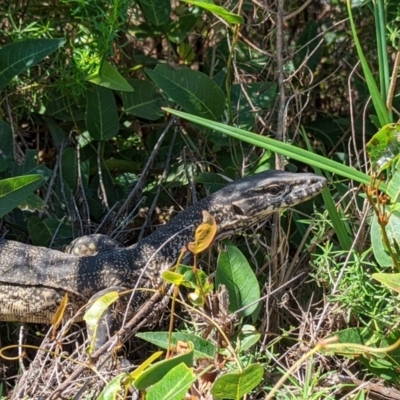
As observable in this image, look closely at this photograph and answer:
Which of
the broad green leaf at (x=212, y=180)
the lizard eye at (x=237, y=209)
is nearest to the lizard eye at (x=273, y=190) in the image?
the lizard eye at (x=237, y=209)

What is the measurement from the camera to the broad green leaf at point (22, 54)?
3.81 m

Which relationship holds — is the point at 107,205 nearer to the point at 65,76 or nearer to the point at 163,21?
the point at 65,76

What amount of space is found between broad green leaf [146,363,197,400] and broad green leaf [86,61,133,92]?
1742mm

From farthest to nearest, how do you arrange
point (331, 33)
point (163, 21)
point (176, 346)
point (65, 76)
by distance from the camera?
point (331, 33) → point (163, 21) → point (65, 76) → point (176, 346)

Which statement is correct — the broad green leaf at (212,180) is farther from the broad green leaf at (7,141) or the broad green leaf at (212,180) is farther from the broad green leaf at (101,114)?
the broad green leaf at (7,141)

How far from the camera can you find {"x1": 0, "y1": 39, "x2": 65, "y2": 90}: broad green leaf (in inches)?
150

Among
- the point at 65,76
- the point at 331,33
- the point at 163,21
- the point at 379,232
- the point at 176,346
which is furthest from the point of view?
the point at 331,33

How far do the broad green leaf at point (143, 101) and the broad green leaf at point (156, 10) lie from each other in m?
0.31

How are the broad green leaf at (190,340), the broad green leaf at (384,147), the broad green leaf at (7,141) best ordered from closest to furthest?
1. the broad green leaf at (384,147)
2. the broad green leaf at (190,340)
3. the broad green leaf at (7,141)

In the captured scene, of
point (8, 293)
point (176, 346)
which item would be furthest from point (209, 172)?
point (176, 346)

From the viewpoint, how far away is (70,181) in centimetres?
426

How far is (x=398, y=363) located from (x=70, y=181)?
188 cm

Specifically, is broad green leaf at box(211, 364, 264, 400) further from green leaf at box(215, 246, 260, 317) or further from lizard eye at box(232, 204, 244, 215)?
lizard eye at box(232, 204, 244, 215)

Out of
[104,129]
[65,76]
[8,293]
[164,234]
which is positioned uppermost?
[65,76]
